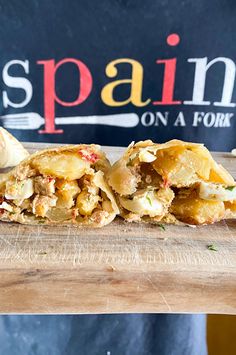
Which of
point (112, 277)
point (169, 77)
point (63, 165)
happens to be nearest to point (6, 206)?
point (63, 165)

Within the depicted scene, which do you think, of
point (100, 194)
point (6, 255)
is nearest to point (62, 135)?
point (100, 194)

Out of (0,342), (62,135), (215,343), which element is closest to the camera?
(0,342)

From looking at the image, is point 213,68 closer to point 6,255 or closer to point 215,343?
point 215,343

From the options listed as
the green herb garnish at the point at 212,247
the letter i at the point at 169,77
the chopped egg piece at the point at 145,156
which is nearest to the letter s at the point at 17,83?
the letter i at the point at 169,77

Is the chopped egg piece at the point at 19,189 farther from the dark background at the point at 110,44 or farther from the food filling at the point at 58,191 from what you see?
the dark background at the point at 110,44

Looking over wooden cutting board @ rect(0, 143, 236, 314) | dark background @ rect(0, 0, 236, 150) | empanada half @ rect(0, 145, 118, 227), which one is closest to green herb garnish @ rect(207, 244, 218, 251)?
wooden cutting board @ rect(0, 143, 236, 314)

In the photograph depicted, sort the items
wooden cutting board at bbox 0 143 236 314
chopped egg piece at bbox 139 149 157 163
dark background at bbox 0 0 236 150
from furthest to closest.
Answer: dark background at bbox 0 0 236 150 → chopped egg piece at bbox 139 149 157 163 → wooden cutting board at bbox 0 143 236 314

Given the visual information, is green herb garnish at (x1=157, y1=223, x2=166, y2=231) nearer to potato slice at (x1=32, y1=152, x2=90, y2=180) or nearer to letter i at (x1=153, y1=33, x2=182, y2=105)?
potato slice at (x1=32, y1=152, x2=90, y2=180)
